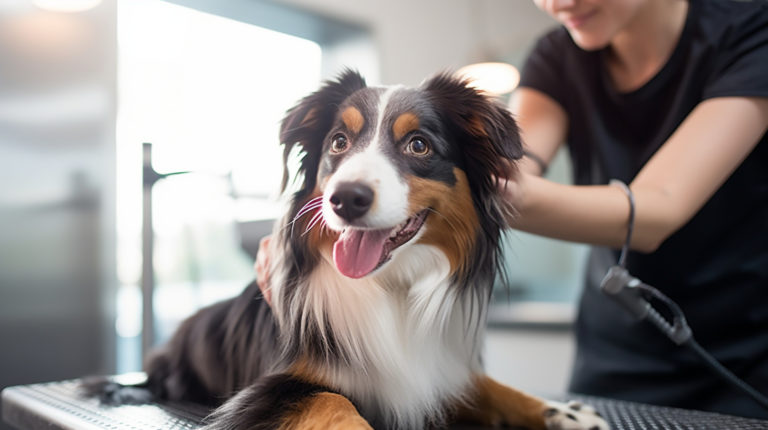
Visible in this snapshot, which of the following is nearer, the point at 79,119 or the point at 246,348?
the point at 246,348

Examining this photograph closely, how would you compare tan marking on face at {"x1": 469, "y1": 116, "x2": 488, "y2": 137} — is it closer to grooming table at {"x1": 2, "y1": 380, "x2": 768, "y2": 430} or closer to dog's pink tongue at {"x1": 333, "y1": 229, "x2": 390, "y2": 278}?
dog's pink tongue at {"x1": 333, "y1": 229, "x2": 390, "y2": 278}

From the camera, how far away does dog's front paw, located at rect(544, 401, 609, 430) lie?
1.07 metres

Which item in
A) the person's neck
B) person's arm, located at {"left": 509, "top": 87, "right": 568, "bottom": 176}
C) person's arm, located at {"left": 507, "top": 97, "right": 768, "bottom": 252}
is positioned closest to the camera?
person's arm, located at {"left": 507, "top": 97, "right": 768, "bottom": 252}

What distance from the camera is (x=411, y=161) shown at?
1.01 metres

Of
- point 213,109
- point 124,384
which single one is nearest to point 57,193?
point 213,109

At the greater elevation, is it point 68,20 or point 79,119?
point 68,20

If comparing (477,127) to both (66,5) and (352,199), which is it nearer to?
(352,199)

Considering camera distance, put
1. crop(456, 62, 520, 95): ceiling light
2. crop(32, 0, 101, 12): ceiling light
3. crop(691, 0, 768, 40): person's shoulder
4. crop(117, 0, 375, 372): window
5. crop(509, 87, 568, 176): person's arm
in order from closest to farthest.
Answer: crop(691, 0, 768, 40): person's shoulder → crop(509, 87, 568, 176): person's arm → crop(32, 0, 101, 12): ceiling light → crop(117, 0, 375, 372): window → crop(456, 62, 520, 95): ceiling light

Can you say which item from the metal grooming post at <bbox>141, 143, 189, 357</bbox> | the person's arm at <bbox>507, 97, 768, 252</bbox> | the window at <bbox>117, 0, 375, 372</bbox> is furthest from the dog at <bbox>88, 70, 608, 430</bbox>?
the window at <bbox>117, 0, 375, 372</bbox>

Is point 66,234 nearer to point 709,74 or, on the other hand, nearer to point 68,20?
point 68,20

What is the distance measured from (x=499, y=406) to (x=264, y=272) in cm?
52

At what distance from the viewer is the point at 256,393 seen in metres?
0.95

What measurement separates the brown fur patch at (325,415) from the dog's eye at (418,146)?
43cm

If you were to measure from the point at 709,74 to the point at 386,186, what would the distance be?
3.22 ft
